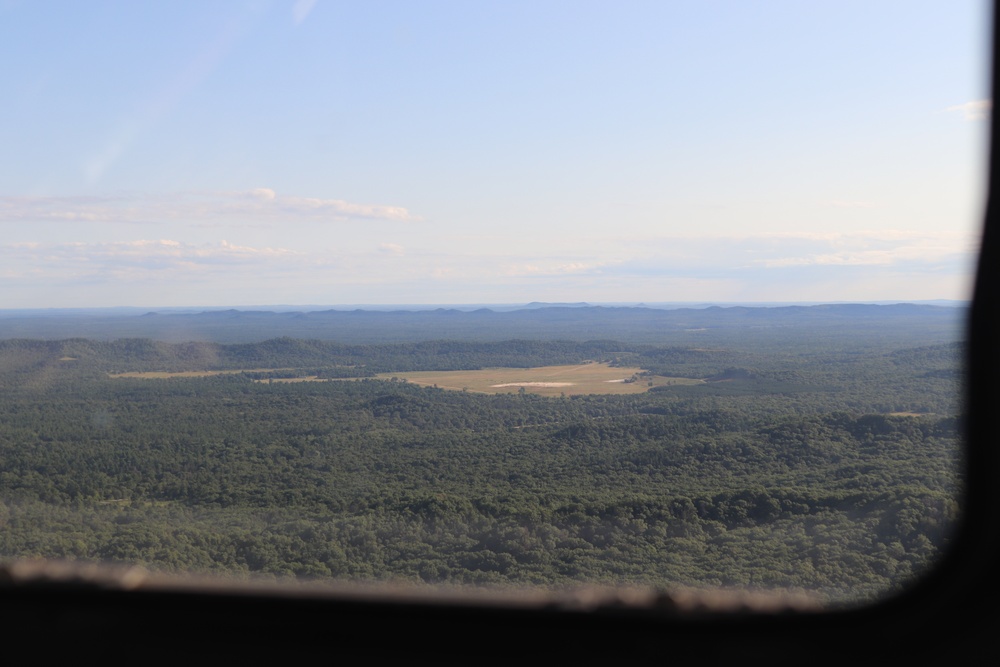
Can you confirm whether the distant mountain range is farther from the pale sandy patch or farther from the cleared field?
the pale sandy patch

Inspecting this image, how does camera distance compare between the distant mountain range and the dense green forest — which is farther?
the distant mountain range

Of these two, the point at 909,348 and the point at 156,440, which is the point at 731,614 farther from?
the point at 909,348

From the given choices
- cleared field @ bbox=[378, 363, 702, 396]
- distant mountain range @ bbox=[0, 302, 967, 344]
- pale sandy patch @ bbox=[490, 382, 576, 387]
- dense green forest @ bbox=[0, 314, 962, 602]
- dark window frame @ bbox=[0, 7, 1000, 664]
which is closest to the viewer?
dark window frame @ bbox=[0, 7, 1000, 664]

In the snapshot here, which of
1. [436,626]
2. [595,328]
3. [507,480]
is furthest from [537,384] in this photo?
[595,328]

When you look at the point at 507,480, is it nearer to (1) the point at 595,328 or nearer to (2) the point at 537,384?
(2) the point at 537,384

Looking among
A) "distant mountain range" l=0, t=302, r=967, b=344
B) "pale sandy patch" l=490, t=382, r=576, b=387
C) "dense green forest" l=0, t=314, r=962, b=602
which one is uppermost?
"distant mountain range" l=0, t=302, r=967, b=344

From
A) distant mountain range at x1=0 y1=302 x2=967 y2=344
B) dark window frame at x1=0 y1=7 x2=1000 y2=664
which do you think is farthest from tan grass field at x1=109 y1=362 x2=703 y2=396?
dark window frame at x1=0 y1=7 x2=1000 y2=664

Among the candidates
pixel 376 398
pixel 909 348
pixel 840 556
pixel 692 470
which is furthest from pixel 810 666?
pixel 909 348
